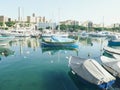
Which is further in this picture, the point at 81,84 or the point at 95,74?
the point at 81,84

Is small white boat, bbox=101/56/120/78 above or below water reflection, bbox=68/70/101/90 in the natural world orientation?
above

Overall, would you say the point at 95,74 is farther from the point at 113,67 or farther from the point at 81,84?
the point at 113,67

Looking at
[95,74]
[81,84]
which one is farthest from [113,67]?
[95,74]

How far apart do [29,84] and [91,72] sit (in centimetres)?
736

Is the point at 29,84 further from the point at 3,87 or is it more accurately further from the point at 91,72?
the point at 91,72

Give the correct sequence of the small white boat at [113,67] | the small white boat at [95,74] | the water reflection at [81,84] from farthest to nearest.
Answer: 1. the small white boat at [113,67]
2. the water reflection at [81,84]
3. the small white boat at [95,74]

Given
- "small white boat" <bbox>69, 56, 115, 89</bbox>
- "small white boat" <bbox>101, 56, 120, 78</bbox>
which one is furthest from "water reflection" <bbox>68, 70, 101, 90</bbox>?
"small white boat" <bbox>101, 56, 120, 78</bbox>

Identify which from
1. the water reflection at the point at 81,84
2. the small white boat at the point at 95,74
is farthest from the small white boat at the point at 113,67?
the water reflection at the point at 81,84

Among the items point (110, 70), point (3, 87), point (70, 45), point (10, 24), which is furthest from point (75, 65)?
point (10, 24)

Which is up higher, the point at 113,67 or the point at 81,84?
the point at 113,67

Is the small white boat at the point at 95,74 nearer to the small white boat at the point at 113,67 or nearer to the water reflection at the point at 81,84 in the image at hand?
the water reflection at the point at 81,84

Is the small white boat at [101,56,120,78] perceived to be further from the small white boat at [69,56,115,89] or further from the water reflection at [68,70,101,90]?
the water reflection at [68,70,101,90]

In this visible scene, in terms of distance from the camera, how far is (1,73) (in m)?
30.0

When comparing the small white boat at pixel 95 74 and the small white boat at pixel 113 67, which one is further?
the small white boat at pixel 113 67
